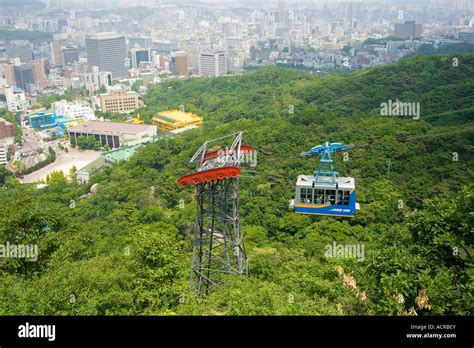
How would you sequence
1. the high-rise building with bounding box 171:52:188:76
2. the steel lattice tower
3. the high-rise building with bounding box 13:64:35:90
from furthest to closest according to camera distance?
the high-rise building with bounding box 171:52:188:76, the high-rise building with bounding box 13:64:35:90, the steel lattice tower

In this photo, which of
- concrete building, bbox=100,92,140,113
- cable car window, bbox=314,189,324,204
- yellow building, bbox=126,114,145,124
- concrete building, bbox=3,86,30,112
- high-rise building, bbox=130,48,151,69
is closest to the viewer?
cable car window, bbox=314,189,324,204

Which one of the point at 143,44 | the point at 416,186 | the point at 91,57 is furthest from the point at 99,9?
the point at 416,186

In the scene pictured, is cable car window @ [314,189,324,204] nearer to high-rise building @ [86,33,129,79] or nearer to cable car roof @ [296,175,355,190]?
cable car roof @ [296,175,355,190]

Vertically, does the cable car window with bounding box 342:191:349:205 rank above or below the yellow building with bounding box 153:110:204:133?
above

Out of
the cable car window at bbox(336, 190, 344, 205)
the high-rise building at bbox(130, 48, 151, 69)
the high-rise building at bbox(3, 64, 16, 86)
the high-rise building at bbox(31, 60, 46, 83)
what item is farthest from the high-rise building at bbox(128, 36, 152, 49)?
the cable car window at bbox(336, 190, 344, 205)

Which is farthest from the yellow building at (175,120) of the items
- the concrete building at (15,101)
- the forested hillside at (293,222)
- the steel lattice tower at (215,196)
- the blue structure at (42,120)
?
the steel lattice tower at (215,196)
